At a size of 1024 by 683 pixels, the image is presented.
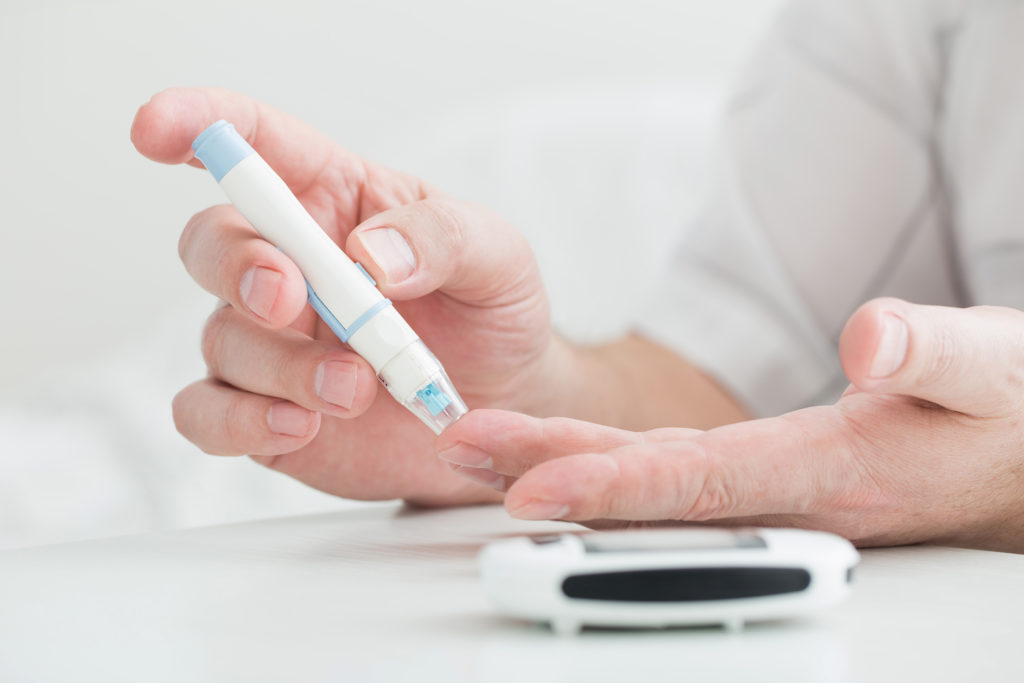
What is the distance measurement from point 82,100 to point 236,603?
1.56 meters

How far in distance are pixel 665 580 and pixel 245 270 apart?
0.32 meters

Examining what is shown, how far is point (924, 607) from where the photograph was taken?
0.39 meters

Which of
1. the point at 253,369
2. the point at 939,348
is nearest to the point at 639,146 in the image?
the point at 253,369

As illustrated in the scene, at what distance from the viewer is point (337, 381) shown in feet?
1.78

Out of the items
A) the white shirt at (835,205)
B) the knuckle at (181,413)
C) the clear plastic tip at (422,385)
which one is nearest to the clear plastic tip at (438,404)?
the clear plastic tip at (422,385)

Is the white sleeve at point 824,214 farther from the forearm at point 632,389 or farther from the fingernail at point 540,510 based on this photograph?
the fingernail at point 540,510

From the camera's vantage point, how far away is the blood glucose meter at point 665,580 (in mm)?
321

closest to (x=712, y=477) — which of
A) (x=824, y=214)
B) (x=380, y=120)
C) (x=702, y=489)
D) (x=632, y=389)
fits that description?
(x=702, y=489)

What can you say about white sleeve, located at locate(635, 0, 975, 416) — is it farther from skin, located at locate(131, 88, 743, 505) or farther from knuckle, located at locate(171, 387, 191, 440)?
knuckle, located at locate(171, 387, 191, 440)

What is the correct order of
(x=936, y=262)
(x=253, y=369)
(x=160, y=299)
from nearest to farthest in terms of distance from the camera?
(x=253, y=369) → (x=936, y=262) → (x=160, y=299)

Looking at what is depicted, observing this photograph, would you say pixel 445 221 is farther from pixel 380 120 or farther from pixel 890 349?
pixel 380 120

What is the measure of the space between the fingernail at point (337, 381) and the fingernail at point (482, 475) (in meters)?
0.08

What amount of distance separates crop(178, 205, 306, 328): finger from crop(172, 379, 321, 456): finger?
85 mm

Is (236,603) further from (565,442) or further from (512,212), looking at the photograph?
(512,212)
